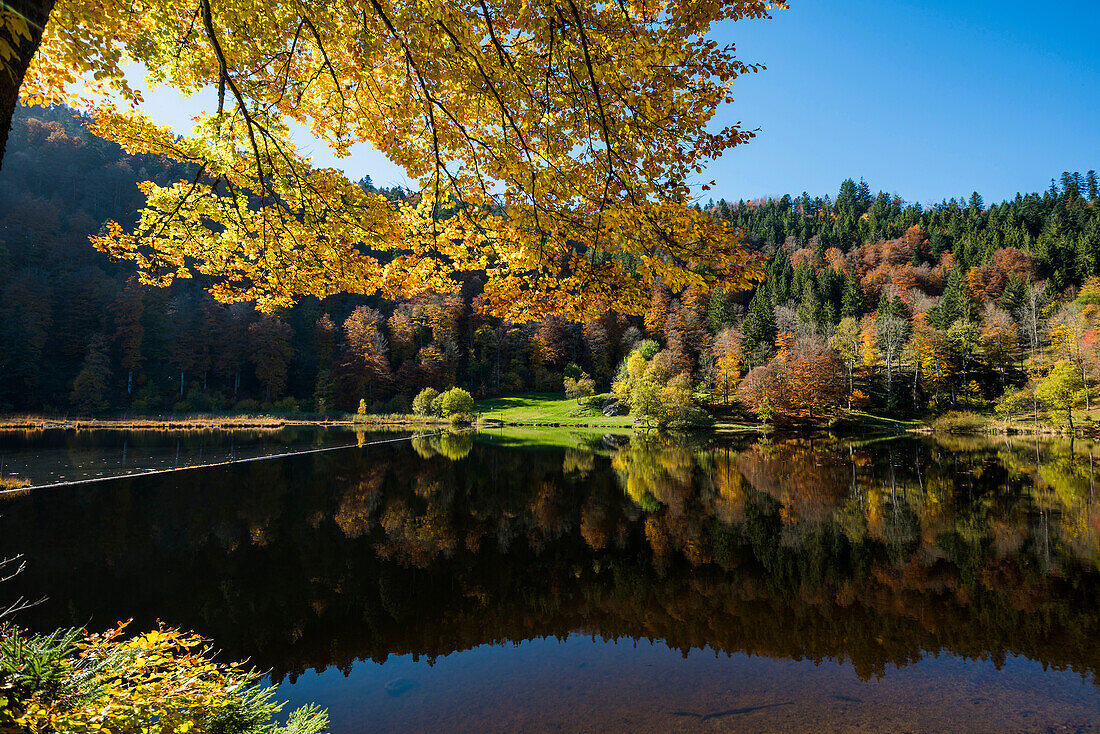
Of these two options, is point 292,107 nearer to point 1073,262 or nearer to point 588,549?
point 588,549

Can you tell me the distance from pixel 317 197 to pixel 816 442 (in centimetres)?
3686

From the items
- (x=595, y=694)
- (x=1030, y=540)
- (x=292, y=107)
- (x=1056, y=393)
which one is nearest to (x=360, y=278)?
(x=292, y=107)

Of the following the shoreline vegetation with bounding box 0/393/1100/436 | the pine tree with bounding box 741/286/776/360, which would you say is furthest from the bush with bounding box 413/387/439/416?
the pine tree with bounding box 741/286/776/360

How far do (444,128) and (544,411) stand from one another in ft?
174

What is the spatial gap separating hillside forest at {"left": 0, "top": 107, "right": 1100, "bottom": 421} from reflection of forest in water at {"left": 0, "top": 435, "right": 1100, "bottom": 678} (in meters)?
24.3

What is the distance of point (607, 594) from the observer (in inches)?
323

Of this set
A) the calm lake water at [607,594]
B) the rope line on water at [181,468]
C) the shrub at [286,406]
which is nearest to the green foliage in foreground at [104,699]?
the calm lake water at [607,594]

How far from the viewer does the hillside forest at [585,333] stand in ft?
163

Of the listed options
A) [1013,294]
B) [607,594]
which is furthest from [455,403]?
[1013,294]

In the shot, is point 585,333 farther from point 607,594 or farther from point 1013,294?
point 607,594

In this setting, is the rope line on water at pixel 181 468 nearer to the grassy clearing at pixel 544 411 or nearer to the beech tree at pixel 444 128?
the beech tree at pixel 444 128

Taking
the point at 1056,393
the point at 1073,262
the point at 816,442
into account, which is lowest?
the point at 816,442

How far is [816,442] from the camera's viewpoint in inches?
1339

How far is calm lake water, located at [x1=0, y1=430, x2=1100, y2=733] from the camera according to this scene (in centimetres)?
546
